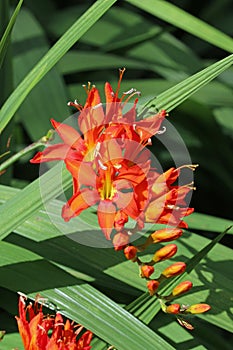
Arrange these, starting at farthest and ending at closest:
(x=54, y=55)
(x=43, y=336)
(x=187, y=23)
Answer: (x=187, y=23) < (x=54, y=55) < (x=43, y=336)

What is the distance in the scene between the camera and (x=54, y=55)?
94 centimetres

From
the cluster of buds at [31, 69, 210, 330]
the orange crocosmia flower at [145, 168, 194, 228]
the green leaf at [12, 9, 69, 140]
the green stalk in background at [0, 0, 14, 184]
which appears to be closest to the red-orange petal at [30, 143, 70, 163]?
the cluster of buds at [31, 69, 210, 330]

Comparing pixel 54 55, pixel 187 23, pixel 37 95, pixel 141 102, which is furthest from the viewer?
pixel 37 95

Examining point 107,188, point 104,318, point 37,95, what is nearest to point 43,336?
point 104,318

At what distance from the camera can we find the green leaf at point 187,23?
3.84 ft

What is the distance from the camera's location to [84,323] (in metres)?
0.87

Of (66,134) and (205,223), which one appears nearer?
(66,134)

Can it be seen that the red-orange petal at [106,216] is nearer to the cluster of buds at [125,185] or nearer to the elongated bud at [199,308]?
the cluster of buds at [125,185]

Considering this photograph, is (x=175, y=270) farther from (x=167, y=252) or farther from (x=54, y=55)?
(x=54, y=55)

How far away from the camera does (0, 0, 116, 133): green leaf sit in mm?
937

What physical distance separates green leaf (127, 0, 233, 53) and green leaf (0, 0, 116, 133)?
0.26m

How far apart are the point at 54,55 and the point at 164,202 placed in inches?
8.7

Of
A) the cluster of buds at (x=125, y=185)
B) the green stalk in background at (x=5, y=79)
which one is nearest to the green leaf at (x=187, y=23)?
the green stalk in background at (x=5, y=79)

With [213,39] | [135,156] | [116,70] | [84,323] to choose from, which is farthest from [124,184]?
[116,70]
